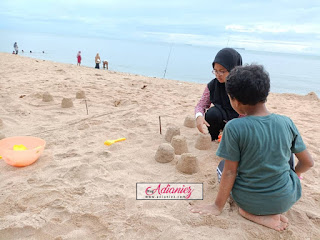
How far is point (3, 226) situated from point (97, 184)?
0.71m

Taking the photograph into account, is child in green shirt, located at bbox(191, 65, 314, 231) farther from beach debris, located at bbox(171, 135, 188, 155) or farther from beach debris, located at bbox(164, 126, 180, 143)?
beach debris, located at bbox(164, 126, 180, 143)

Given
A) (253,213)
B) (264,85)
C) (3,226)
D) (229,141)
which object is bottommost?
(3,226)

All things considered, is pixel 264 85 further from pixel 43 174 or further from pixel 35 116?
pixel 35 116

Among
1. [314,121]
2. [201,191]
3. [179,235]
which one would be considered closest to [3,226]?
[179,235]

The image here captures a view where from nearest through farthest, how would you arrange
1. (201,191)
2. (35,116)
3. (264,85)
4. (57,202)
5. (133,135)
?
(264,85)
(57,202)
(201,191)
(133,135)
(35,116)

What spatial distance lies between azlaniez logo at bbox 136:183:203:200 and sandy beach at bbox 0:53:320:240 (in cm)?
5

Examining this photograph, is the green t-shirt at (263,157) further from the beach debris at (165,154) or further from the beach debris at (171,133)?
the beach debris at (171,133)

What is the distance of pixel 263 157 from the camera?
5.39 ft

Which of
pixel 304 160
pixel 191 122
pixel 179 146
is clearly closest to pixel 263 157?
pixel 304 160

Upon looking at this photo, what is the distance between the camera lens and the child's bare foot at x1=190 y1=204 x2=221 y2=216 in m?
1.85

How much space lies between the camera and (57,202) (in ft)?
6.38

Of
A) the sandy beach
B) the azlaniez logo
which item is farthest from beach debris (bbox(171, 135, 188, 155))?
the azlaniez logo

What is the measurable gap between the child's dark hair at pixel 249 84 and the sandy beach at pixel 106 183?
81cm

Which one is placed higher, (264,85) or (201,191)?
(264,85)
